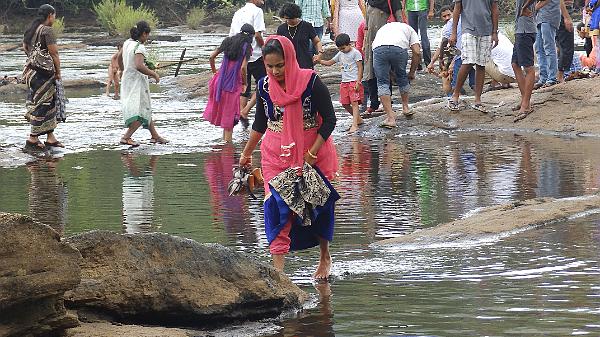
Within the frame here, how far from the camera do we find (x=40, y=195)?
10844 mm

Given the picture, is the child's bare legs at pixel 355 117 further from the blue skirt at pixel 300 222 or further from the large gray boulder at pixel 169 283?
the large gray boulder at pixel 169 283

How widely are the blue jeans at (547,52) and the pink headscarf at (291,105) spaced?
347 inches

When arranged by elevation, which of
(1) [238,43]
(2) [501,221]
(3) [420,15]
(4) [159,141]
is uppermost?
(1) [238,43]

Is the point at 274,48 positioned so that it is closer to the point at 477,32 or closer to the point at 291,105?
the point at 291,105

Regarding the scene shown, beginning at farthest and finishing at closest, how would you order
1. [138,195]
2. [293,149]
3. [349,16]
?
[349,16] < [138,195] < [293,149]

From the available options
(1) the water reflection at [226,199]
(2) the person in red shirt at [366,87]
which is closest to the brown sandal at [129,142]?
(1) the water reflection at [226,199]

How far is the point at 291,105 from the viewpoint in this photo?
705 centimetres

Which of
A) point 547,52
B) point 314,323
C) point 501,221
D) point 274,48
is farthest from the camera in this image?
point 547,52

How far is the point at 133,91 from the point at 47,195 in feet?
13.0

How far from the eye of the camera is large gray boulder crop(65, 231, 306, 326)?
579 cm

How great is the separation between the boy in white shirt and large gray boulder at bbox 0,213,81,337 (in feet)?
32.5

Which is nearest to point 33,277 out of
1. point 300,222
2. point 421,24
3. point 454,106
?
point 300,222

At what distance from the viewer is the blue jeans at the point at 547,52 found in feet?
50.3

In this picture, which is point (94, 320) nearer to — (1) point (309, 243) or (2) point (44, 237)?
(2) point (44, 237)
